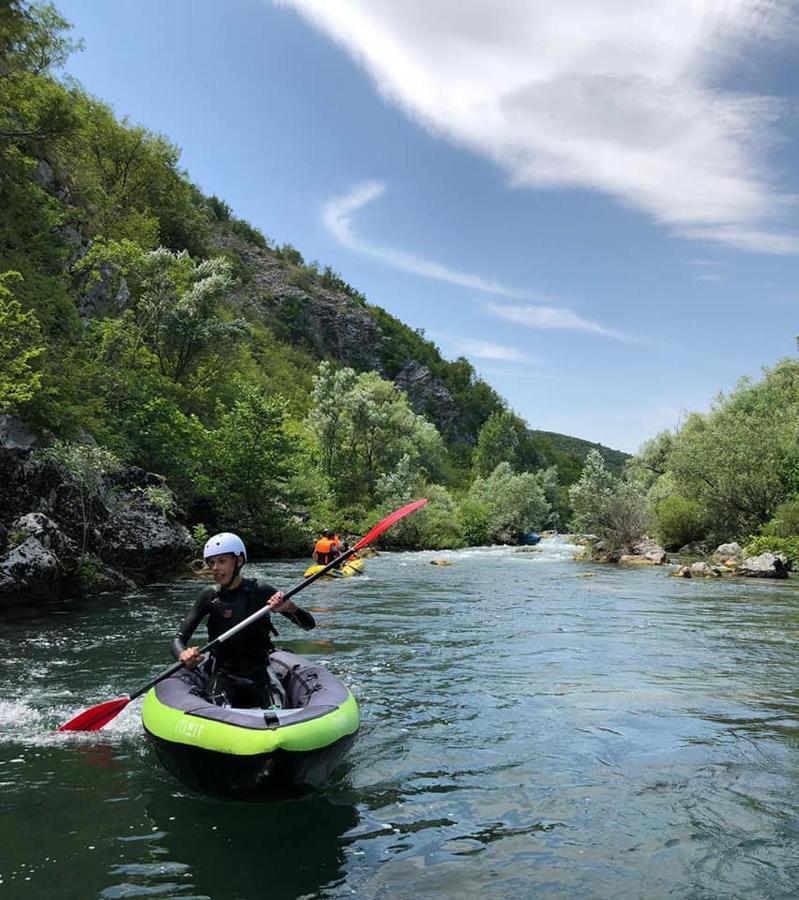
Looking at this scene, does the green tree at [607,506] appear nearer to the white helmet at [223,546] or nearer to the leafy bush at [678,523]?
the leafy bush at [678,523]

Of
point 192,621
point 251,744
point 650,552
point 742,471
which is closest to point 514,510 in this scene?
point 650,552

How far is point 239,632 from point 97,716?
1.34 m

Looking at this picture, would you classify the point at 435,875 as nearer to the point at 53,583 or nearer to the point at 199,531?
the point at 53,583

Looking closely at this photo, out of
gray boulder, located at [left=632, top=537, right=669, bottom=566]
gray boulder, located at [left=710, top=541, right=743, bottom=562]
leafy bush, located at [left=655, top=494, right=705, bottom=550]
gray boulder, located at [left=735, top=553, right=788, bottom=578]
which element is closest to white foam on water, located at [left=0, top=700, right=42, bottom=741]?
gray boulder, located at [left=735, top=553, right=788, bottom=578]

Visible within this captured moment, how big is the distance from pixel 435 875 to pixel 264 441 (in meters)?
21.7

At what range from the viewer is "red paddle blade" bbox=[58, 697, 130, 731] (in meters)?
5.55

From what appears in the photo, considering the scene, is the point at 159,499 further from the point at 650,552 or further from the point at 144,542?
the point at 650,552

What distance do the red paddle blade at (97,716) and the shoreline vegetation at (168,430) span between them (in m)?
6.27

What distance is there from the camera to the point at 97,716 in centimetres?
559

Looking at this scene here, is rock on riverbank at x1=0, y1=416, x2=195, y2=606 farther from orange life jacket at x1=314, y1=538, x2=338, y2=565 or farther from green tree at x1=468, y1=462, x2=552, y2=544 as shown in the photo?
green tree at x1=468, y1=462, x2=552, y2=544

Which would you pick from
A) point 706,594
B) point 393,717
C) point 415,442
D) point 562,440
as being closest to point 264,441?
point 706,594

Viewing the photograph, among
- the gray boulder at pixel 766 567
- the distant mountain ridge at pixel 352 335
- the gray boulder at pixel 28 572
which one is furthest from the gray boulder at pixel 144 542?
the distant mountain ridge at pixel 352 335

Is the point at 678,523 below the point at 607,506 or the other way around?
below

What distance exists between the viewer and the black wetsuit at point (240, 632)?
543 centimetres
